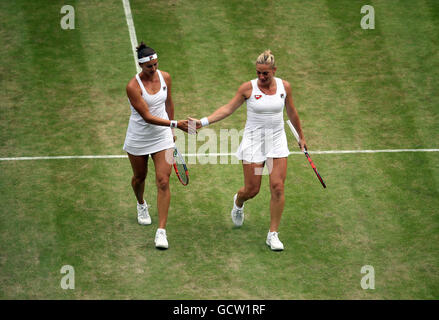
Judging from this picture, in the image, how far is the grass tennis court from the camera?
8.06m

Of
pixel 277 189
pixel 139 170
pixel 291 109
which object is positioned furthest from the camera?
pixel 139 170

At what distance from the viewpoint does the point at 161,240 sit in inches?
333

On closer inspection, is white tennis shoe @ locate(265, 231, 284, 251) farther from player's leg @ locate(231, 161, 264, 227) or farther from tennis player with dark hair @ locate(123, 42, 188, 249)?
tennis player with dark hair @ locate(123, 42, 188, 249)

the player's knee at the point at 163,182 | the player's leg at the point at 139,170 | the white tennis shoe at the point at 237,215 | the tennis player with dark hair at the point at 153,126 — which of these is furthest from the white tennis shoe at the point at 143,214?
the white tennis shoe at the point at 237,215

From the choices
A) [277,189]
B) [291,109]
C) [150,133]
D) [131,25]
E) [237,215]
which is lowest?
[237,215]

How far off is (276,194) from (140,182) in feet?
6.07

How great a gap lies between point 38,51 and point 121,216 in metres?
5.34

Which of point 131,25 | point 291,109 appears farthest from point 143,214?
point 131,25

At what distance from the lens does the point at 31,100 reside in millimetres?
11969

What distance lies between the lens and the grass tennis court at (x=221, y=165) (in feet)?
26.5

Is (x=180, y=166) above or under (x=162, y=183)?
under

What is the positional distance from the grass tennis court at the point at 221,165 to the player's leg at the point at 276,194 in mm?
214

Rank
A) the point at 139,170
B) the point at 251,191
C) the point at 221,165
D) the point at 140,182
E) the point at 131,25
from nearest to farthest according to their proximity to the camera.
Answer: the point at 251,191 → the point at 139,170 → the point at 140,182 → the point at 221,165 → the point at 131,25

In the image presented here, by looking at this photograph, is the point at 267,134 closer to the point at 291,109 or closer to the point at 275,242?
the point at 291,109
